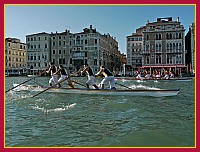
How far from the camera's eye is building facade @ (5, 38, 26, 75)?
72356 millimetres

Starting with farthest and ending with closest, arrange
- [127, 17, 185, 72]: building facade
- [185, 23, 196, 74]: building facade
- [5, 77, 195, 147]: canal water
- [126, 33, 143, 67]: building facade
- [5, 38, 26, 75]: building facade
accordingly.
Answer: [5, 38, 26, 75]: building facade → [126, 33, 143, 67]: building facade → [127, 17, 185, 72]: building facade → [185, 23, 196, 74]: building facade → [5, 77, 195, 147]: canal water

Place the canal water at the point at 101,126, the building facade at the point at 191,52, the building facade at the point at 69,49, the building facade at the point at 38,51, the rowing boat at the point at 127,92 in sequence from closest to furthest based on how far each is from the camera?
the canal water at the point at 101,126, the rowing boat at the point at 127,92, the building facade at the point at 191,52, the building facade at the point at 69,49, the building facade at the point at 38,51

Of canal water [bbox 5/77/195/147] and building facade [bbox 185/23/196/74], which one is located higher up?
building facade [bbox 185/23/196/74]

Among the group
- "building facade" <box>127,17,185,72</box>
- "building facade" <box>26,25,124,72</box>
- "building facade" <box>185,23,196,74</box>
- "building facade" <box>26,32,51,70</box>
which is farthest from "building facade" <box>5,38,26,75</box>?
"building facade" <box>185,23,196,74</box>

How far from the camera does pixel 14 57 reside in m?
76.1

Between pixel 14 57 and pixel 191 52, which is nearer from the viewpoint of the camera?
pixel 191 52

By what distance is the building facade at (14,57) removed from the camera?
72.4m

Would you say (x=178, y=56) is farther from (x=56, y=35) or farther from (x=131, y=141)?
(x=131, y=141)

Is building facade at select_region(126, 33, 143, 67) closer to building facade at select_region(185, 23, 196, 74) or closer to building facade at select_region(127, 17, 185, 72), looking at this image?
Result: building facade at select_region(127, 17, 185, 72)

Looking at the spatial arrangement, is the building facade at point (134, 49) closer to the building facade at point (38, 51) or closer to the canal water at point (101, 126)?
the building facade at point (38, 51)

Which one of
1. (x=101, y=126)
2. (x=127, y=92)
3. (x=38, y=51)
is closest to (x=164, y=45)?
(x=38, y=51)

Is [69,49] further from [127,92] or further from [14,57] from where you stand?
[127,92]

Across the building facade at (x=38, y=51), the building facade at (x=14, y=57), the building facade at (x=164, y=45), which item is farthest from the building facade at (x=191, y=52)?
the building facade at (x=14, y=57)

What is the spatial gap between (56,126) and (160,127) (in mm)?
3163
